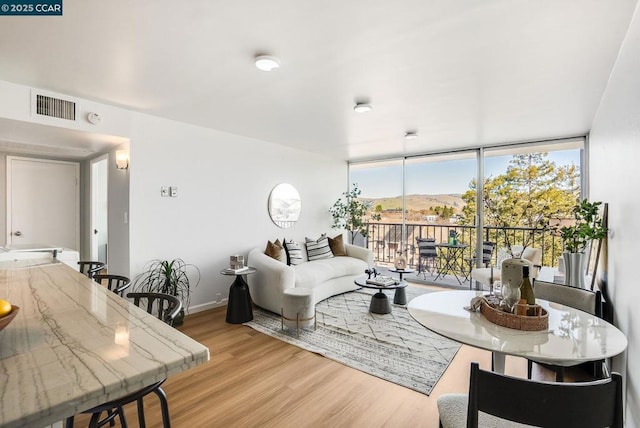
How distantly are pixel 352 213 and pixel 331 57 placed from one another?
14.0 ft

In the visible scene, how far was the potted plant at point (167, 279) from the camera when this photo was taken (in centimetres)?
351

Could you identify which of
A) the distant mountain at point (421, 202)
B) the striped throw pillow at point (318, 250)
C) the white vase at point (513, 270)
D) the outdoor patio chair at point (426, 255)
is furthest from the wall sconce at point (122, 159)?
the outdoor patio chair at point (426, 255)

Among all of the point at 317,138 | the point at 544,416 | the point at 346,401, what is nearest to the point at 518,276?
the point at 544,416

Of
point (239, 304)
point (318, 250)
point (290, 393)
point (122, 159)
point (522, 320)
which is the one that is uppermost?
point (122, 159)

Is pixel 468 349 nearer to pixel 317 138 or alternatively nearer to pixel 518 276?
pixel 518 276

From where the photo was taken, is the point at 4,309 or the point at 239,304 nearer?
the point at 4,309

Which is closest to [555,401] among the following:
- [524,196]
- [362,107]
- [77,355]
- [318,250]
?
[77,355]

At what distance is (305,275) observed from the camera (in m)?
4.10

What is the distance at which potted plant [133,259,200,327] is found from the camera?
3.51 m

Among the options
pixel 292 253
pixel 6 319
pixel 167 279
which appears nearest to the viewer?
pixel 6 319

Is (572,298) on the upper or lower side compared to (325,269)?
upper

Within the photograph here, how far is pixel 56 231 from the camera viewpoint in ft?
17.0

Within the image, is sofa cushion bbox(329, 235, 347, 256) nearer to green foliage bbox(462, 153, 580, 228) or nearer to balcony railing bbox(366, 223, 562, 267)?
balcony railing bbox(366, 223, 562, 267)

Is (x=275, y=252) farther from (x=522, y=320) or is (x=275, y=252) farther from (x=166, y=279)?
(x=522, y=320)
